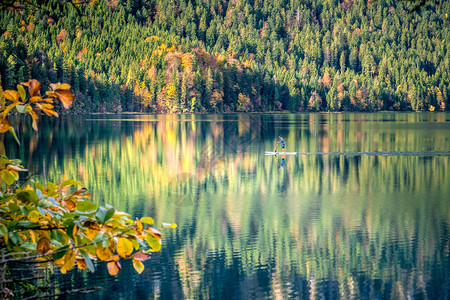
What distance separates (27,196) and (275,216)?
17.7m

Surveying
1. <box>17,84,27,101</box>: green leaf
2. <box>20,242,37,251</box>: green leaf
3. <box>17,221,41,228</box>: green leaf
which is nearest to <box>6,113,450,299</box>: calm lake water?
<box>20,242,37,251</box>: green leaf

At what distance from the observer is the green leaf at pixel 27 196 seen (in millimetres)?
3129

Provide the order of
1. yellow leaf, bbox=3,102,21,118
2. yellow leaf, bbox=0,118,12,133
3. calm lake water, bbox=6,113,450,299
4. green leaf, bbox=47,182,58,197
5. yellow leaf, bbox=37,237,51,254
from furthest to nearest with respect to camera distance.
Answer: calm lake water, bbox=6,113,450,299
green leaf, bbox=47,182,58,197
yellow leaf, bbox=0,118,12,133
yellow leaf, bbox=37,237,51,254
yellow leaf, bbox=3,102,21,118

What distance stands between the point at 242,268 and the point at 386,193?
1345cm

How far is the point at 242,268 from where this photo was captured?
46.3 feet

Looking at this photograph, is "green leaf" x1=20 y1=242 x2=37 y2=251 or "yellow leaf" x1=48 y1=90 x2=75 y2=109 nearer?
"yellow leaf" x1=48 y1=90 x2=75 y2=109

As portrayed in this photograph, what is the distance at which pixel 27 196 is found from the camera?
314 cm

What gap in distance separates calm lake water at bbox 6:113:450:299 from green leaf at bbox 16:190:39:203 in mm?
9149

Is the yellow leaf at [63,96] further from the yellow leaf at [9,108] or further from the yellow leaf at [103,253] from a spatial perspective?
the yellow leaf at [103,253]

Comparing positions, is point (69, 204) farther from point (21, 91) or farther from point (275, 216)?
point (275, 216)

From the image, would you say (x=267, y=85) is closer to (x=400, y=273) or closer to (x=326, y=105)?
(x=326, y=105)

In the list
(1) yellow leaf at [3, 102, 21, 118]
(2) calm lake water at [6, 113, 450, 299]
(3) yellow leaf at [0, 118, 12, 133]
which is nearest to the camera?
(1) yellow leaf at [3, 102, 21, 118]

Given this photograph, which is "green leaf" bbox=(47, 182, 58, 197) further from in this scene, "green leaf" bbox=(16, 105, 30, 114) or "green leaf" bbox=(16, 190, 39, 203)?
"green leaf" bbox=(16, 105, 30, 114)

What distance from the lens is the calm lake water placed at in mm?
13000
